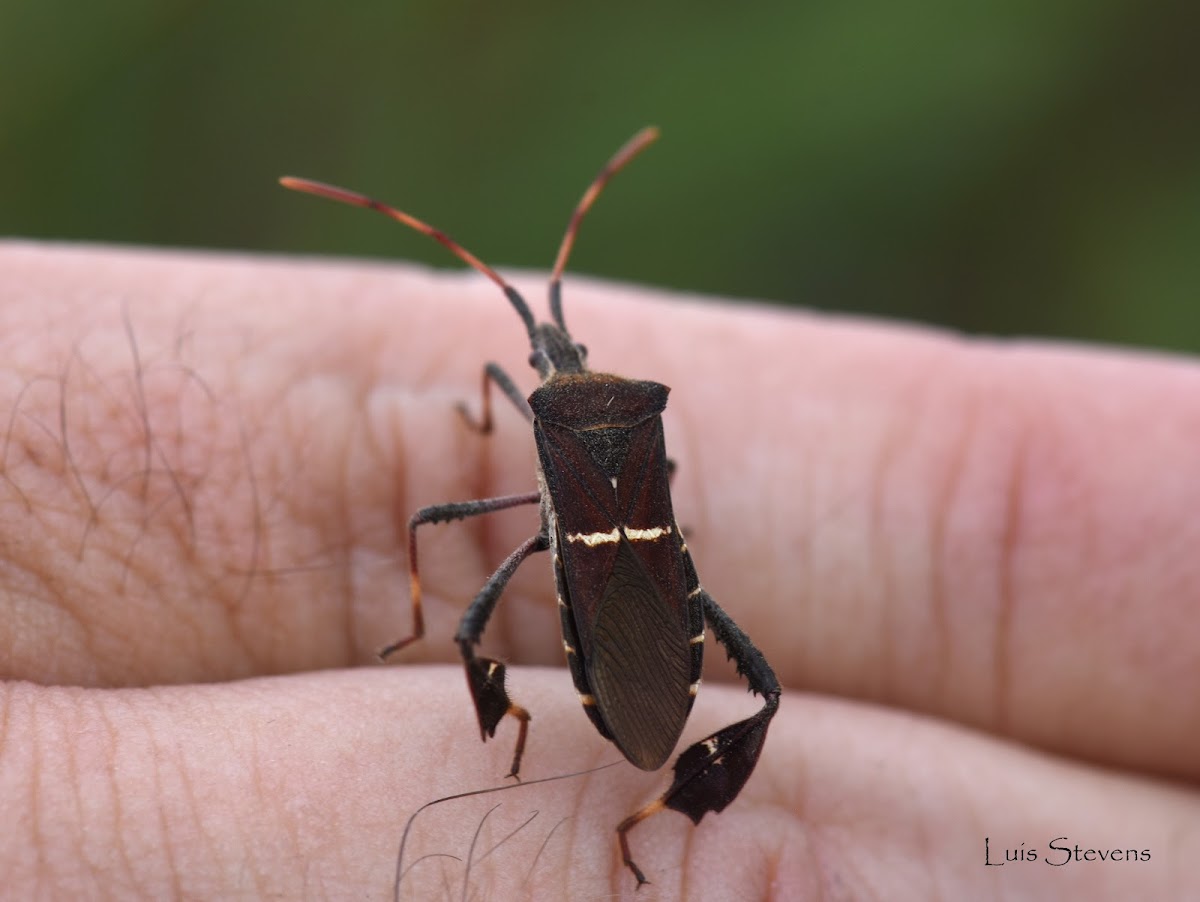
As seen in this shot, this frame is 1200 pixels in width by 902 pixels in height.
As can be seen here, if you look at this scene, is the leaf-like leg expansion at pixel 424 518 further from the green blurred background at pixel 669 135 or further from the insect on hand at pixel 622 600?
the green blurred background at pixel 669 135

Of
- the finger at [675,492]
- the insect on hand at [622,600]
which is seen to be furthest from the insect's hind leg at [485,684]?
the finger at [675,492]

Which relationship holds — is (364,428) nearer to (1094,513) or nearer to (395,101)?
(1094,513)

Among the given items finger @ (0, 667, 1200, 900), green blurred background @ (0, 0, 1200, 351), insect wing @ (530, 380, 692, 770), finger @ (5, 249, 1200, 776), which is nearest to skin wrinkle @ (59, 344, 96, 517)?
finger @ (5, 249, 1200, 776)

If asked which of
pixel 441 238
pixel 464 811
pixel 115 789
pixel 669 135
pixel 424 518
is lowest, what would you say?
pixel 464 811

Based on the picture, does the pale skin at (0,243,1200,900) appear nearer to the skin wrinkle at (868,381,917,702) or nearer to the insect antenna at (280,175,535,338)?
the skin wrinkle at (868,381,917,702)

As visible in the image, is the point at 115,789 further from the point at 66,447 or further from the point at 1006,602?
the point at 1006,602

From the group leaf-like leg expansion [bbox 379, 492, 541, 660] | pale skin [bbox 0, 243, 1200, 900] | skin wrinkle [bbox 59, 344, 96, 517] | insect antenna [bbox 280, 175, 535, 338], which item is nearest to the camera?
pale skin [bbox 0, 243, 1200, 900]

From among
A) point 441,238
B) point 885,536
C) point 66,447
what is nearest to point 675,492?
point 885,536
